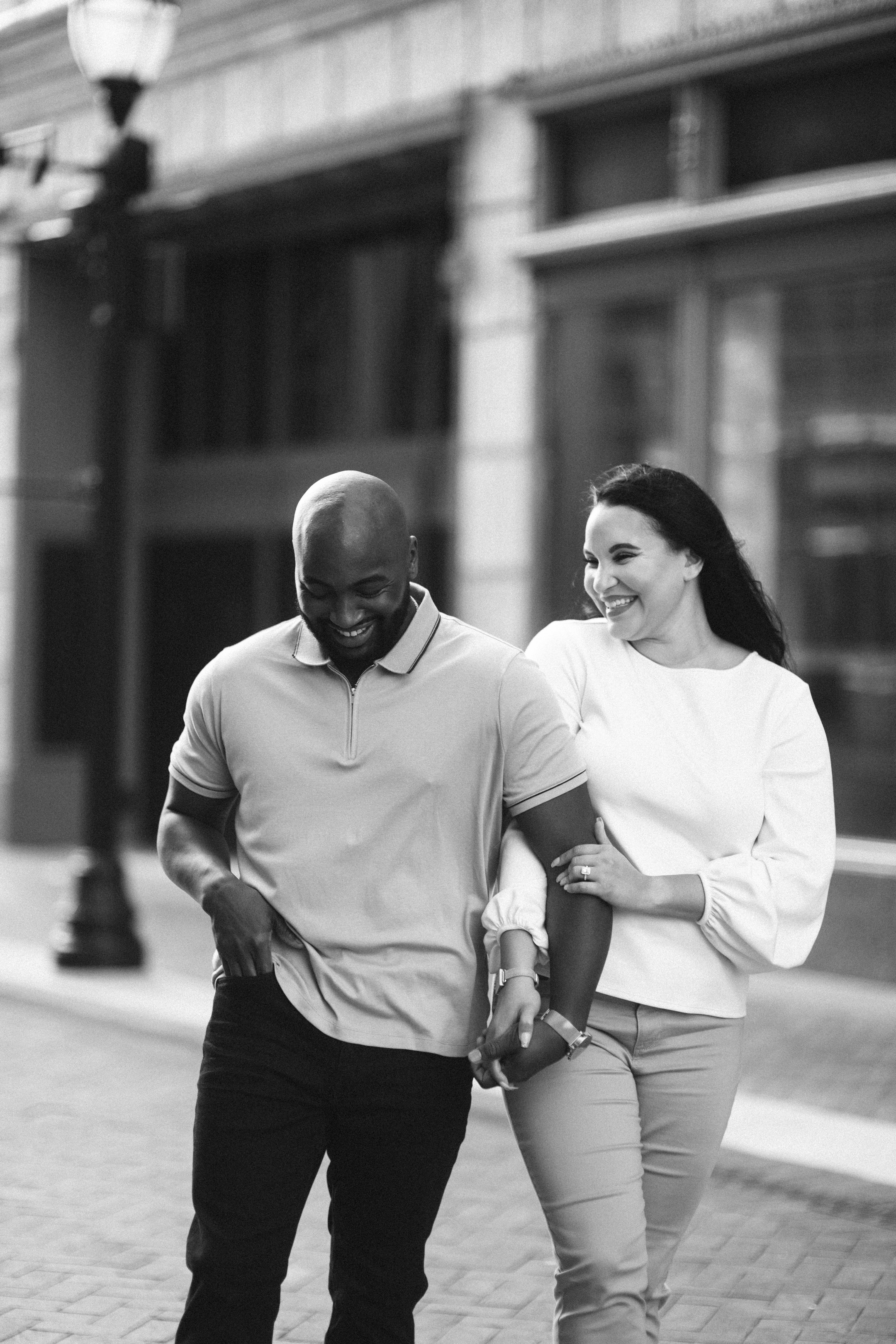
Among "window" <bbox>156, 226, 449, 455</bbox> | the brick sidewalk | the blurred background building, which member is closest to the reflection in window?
the blurred background building

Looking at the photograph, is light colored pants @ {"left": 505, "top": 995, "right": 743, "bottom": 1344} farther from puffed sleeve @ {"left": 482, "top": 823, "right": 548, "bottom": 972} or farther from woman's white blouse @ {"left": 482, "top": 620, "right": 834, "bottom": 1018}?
puffed sleeve @ {"left": 482, "top": 823, "right": 548, "bottom": 972}

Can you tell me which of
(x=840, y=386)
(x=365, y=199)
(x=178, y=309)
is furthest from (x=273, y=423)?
(x=840, y=386)

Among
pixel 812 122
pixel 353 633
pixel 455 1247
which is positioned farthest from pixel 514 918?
pixel 812 122

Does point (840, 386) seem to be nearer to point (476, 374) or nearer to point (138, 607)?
point (476, 374)

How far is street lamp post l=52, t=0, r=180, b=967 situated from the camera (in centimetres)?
952

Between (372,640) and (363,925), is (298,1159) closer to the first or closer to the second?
(363,925)

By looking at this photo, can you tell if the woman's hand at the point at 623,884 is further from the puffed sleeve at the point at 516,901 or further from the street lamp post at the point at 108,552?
the street lamp post at the point at 108,552

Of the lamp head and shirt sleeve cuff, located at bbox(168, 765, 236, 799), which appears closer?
shirt sleeve cuff, located at bbox(168, 765, 236, 799)

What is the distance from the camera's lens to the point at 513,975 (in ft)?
10.2

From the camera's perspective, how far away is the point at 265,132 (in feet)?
41.5

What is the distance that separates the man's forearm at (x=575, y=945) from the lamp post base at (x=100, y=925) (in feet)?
21.7

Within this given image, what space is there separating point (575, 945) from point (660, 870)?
1.02 feet

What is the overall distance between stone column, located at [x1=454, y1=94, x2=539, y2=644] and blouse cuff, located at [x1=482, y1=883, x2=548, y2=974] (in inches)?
303

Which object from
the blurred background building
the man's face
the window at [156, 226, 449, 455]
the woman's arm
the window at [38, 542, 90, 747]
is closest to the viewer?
the man's face
